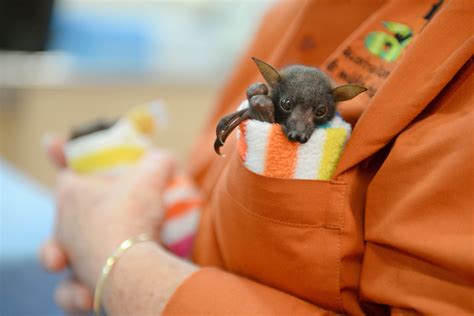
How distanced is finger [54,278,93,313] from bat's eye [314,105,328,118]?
1.69 ft

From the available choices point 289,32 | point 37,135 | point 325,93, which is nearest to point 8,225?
point 289,32

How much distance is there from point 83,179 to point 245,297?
1.44 feet

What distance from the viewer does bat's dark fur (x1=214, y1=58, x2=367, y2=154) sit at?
22.7 inches

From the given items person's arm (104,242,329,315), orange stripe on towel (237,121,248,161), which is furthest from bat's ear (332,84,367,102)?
person's arm (104,242,329,315)

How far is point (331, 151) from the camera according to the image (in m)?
0.60

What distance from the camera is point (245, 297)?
1.98ft

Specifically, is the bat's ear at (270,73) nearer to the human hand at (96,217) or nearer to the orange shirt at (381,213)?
the orange shirt at (381,213)

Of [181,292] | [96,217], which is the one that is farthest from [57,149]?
[181,292]

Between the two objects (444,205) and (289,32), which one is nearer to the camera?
(444,205)

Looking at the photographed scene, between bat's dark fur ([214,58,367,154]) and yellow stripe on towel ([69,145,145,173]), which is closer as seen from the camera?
bat's dark fur ([214,58,367,154])

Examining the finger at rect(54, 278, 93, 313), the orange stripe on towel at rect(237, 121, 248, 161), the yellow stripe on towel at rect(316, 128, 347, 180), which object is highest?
the yellow stripe on towel at rect(316, 128, 347, 180)

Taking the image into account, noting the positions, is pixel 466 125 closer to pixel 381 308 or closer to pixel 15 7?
pixel 381 308

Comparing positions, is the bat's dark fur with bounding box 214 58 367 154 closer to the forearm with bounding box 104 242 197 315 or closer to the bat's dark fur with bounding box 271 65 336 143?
the bat's dark fur with bounding box 271 65 336 143

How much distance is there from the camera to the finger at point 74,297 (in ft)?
2.94
